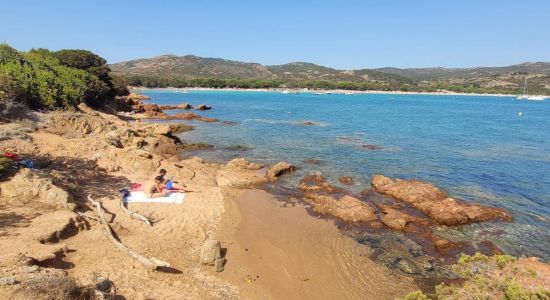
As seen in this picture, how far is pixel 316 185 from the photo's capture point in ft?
60.9

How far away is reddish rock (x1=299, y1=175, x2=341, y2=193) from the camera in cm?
1798

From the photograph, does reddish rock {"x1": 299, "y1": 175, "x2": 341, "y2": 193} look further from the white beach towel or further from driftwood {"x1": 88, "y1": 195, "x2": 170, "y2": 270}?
driftwood {"x1": 88, "y1": 195, "x2": 170, "y2": 270}

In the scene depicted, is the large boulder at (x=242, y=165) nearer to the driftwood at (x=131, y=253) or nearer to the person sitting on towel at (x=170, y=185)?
the person sitting on towel at (x=170, y=185)

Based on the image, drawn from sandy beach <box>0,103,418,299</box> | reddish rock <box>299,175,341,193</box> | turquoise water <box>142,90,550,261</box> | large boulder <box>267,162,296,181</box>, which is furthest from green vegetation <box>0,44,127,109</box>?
reddish rock <box>299,175,341,193</box>

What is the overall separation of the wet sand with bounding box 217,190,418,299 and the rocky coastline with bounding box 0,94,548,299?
278 millimetres

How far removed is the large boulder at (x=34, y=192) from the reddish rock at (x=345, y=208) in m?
9.97

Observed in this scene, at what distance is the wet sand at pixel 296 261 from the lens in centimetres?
941

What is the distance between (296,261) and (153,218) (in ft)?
17.9

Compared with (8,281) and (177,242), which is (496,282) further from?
(177,242)

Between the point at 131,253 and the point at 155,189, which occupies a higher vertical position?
the point at 155,189

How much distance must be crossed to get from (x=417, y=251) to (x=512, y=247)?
3.98 meters

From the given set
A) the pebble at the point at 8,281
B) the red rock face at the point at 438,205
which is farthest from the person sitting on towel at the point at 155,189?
the red rock face at the point at 438,205

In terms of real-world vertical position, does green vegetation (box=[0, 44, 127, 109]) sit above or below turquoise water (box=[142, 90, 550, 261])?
above

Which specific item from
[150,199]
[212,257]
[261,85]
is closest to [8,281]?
[212,257]
